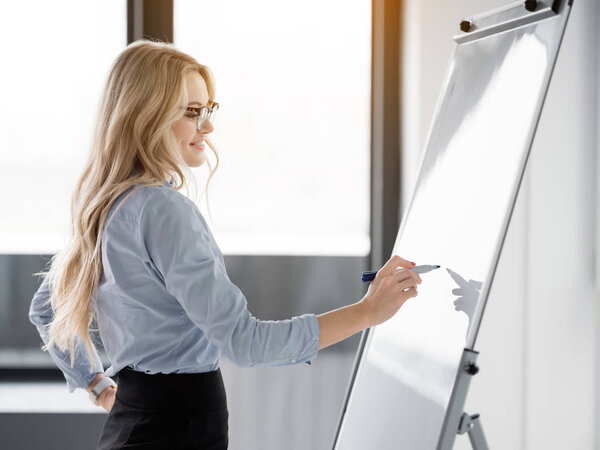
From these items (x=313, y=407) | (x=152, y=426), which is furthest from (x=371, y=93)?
(x=152, y=426)

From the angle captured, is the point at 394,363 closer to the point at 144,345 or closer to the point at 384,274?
the point at 384,274

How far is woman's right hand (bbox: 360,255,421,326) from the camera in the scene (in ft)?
3.53

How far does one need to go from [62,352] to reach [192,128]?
590mm

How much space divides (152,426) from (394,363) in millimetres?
507

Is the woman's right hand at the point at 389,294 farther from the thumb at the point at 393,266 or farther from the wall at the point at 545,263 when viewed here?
the wall at the point at 545,263

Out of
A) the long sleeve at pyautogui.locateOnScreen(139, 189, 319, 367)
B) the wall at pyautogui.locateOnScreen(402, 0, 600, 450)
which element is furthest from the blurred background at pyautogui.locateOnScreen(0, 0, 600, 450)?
the long sleeve at pyautogui.locateOnScreen(139, 189, 319, 367)

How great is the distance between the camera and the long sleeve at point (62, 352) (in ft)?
4.36

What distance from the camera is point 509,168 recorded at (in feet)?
3.66

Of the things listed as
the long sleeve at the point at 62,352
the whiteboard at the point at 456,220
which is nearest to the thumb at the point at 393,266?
the whiteboard at the point at 456,220

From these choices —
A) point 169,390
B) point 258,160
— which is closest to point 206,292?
point 169,390

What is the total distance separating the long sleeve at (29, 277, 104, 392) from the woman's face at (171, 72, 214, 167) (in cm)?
43

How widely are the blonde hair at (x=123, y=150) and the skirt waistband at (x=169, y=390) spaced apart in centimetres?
15

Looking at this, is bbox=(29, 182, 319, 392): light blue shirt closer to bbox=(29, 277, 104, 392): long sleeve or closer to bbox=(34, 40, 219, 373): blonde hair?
bbox=(34, 40, 219, 373): blonde hair

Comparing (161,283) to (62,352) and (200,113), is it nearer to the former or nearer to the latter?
(200,113)
